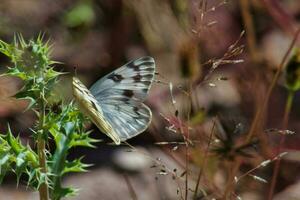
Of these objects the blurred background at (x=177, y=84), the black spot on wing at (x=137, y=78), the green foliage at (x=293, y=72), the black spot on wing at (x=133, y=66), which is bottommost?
the blurred background at (x=177, y=84)

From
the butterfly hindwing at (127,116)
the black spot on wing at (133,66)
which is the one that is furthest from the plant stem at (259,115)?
the black spot on wing at (133,66)

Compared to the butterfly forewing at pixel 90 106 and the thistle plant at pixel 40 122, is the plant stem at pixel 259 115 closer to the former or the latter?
the butterfly forewing at pixel 90 106

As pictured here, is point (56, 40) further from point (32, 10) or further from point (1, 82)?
point (1, 82)

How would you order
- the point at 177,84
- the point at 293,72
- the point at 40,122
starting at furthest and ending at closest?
the point at 177,84 < the point at 293,72 < the point at 40,122

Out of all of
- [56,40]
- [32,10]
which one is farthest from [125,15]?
[32,10]

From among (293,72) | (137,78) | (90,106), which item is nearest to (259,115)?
(293,72)

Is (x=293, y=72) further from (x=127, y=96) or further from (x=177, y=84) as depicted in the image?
(x=177, y=84)

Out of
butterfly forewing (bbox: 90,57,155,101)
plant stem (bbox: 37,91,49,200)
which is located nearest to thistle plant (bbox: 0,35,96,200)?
plant stem (bbox: 37,91,49,200)
